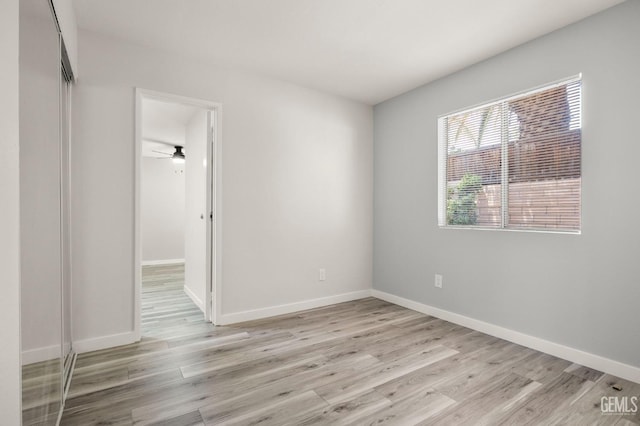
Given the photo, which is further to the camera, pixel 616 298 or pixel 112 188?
pixel 112 188

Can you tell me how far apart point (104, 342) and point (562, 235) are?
378cm

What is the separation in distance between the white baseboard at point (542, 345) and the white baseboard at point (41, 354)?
10.5 feet

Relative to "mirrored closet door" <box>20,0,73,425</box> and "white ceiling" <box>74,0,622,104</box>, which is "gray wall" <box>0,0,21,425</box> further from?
"white ceiling" <box>74,0,622,104</box>

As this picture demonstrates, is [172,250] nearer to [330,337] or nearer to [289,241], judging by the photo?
[289,241]

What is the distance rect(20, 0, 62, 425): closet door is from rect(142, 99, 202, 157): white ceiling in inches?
69.8

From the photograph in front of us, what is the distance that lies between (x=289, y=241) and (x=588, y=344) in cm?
272

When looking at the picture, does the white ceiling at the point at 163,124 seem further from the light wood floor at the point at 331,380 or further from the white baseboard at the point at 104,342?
the light wood floor at the point at 331,380

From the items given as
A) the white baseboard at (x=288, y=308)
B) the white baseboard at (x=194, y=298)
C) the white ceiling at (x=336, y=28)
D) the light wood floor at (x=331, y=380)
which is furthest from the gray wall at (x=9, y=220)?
the white baseboard at (x=194, y=298)

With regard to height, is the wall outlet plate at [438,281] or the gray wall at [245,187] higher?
the gray wall at [245,187]

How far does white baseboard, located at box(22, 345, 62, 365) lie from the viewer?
3.62 feet

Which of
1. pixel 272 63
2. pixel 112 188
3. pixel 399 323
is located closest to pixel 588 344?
pixel 399 323

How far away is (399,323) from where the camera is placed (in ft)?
10.5

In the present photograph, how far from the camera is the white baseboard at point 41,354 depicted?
1.10m

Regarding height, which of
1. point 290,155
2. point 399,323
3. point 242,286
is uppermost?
point 290,155
